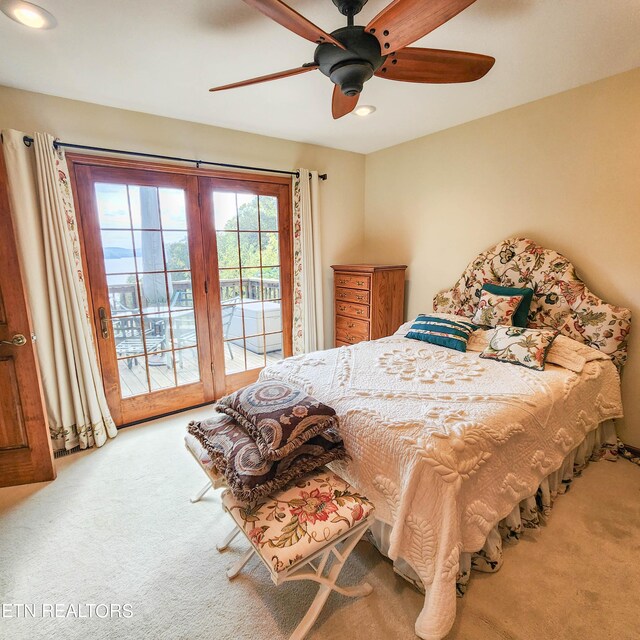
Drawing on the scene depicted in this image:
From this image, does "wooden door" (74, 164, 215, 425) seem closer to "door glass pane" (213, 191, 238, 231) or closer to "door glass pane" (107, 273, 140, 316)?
"door glass pane" (107, 273, 140, 316)

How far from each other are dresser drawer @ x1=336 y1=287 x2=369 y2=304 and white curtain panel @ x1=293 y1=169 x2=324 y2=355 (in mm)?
205

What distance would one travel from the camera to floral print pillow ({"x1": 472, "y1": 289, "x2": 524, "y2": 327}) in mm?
2623

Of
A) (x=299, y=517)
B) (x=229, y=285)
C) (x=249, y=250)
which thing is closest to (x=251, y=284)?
(x=229, y=285)

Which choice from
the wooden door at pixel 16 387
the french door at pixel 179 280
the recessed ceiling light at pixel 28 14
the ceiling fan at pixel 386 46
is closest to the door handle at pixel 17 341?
the wooden door at pixel 16 387

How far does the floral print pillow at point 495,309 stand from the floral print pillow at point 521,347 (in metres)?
0.23

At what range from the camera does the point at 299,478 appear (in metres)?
1.47

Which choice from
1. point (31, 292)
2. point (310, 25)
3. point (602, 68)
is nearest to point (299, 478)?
point (310, 25)

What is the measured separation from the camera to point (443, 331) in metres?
2.69

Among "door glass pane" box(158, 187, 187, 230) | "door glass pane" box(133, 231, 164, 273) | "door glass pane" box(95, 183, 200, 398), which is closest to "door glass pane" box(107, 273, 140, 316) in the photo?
"door glass pane" box(95, 183, 200, 398)

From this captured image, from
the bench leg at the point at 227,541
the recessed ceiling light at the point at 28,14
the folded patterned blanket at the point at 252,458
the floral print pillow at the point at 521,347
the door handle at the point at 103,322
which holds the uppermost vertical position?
the recessed ceiling light at the point at 28,14

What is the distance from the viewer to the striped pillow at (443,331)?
260 cm

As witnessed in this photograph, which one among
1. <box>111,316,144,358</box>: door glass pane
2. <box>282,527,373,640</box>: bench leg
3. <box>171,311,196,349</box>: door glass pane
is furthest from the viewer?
<box>171,311,196,349</box>: door glass pane

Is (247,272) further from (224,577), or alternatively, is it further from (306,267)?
(224,577)

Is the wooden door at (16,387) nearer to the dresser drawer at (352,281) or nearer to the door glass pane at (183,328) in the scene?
the door glass pane at (183,328)
